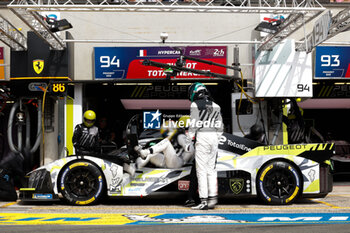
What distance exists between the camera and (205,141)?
6754 mm

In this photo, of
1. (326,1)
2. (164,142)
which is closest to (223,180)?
(164,142)

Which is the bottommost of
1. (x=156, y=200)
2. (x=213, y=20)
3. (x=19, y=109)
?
(x=156, y=200)

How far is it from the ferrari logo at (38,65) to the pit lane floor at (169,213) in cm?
499

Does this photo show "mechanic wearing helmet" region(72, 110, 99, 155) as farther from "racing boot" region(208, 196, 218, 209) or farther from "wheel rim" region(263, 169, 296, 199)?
"wheel rim" region(263, 169, 296, 199)

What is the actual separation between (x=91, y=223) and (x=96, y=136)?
2.60 meters

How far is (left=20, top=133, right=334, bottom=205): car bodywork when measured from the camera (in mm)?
6977

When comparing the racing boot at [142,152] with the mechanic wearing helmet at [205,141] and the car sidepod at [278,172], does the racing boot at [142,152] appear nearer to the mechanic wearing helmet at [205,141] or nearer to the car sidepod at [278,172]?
the mechanic wearing helmet at [205,141]

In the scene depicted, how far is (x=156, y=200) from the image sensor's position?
25.5 feet

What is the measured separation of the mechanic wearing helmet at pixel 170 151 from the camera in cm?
702

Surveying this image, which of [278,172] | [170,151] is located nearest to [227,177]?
[278,172]

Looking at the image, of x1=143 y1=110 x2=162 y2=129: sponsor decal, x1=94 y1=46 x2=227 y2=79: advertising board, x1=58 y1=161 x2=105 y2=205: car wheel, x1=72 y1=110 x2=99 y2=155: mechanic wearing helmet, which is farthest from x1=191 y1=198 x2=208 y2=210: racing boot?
x1=94 y1=46 x2=227 y2=79: advertising board

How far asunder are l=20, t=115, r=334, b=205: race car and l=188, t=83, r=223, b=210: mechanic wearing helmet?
333 millimetres

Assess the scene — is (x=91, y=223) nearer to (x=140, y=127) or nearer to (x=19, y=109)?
(x=140, y=127)

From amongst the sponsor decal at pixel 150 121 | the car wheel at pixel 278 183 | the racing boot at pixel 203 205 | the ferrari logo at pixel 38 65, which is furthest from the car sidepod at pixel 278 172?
the ferrari logo at pixel 38 65
